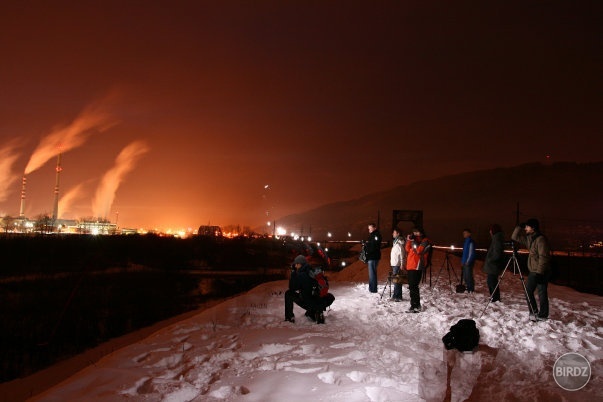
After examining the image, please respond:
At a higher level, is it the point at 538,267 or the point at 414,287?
the point at 538,267

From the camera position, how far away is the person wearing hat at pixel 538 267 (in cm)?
833

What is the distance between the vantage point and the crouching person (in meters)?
8.91

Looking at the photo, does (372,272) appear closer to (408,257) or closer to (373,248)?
(373,248)

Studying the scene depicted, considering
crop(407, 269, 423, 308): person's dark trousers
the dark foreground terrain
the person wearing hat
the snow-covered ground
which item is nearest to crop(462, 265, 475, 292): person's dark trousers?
the snow-covered ground

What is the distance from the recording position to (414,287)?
1001cm

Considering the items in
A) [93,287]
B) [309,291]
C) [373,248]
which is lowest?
[93,287]

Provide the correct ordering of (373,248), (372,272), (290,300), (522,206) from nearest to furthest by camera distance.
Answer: (290,300) → (373,248) → (372,272) → (522,206)

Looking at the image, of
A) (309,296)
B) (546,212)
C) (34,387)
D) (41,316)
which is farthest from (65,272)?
(546,212)

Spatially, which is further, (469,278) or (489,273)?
(469,278)

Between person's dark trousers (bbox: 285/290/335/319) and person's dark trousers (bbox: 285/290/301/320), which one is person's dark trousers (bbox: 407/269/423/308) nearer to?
person's dark trousers (bbox: 285/290/335/319)

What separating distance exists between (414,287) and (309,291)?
106 inches

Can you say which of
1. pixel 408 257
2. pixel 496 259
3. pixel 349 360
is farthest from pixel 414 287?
pixel 349 360

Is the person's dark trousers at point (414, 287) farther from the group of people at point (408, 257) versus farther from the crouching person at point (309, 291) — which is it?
the crouching person at point (309, 291)

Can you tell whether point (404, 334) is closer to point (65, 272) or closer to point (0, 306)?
point (0, 306)
